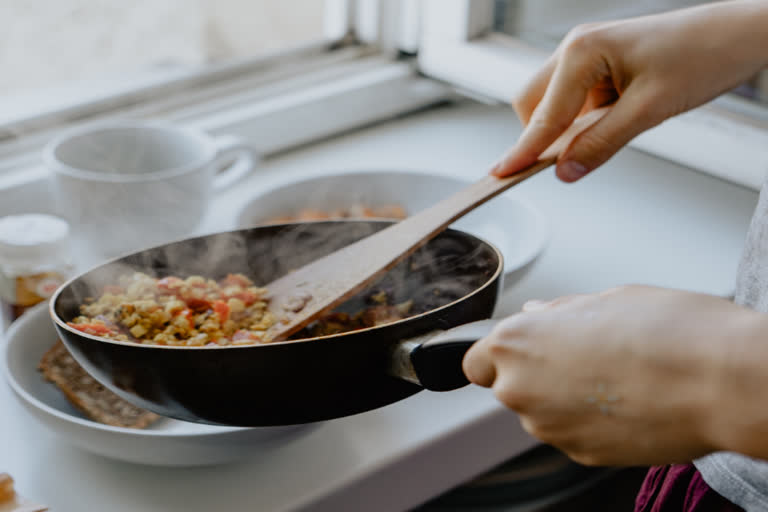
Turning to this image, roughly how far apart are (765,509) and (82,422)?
45 cm

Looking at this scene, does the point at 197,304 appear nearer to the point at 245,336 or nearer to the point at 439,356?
the point at 245,336

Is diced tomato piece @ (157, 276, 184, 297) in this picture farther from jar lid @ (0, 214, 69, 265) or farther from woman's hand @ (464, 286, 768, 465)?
woman's hand @ (464, 286, 768, 465)

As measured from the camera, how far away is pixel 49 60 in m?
1.03

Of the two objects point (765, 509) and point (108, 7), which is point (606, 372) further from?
point (108, 7)

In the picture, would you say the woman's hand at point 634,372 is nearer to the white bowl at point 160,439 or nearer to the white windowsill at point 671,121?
the white bowl at point 160,439

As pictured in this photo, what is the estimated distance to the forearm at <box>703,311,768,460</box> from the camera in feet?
1.15

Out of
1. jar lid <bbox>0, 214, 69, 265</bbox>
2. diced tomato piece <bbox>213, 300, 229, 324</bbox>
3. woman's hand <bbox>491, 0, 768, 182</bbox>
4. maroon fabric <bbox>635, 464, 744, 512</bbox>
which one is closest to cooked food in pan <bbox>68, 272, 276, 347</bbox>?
diced tomato piece <bbox>213, 300, 229, 324</bbox>

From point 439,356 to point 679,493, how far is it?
11.8 inches

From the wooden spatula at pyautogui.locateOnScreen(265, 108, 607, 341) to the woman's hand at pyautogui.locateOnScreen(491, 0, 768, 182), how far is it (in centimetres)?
1

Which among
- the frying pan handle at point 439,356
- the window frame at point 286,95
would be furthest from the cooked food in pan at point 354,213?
the frying pan handle at point 439,356

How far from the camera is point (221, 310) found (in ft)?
1.98

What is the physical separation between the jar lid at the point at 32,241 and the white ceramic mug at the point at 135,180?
7 centimetres

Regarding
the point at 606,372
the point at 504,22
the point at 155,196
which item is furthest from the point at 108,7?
the point at 606,372

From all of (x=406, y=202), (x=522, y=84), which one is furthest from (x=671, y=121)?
(x=406, y=202)
